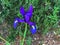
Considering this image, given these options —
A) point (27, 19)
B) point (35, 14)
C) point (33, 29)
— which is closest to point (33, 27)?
point (33, 29)

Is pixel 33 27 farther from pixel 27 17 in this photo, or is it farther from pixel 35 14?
pixel 35 14

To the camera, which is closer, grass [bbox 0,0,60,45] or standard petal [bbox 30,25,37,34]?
standard petal [bbox 30,25,37,34]

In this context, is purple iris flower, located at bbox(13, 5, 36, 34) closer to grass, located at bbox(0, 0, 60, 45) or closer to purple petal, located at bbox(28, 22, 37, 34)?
purple petal, located at bbox(28, 22, 37, 34)

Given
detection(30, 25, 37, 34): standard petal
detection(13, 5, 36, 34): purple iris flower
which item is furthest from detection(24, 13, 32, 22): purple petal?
detection(30, 25, 37, 34): standard petal

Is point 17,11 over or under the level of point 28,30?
over

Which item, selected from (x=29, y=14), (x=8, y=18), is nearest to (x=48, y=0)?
(x=29, y=14)

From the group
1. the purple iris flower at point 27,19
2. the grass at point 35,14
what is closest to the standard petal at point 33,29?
the purple iris flower at point 27,19

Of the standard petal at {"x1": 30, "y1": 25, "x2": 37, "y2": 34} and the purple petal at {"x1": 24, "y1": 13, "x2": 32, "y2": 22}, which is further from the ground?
the purple petal at {"x1": 24, "y1": 13, "x2": 32, "y2": 22}

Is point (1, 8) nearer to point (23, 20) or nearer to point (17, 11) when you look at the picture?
point (17, 11)

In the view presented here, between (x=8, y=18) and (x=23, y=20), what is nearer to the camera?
(x=23, y=20)

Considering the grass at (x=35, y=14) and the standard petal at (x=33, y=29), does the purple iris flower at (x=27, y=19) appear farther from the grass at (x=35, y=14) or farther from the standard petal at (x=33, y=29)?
the grass at (x=35, y=14)

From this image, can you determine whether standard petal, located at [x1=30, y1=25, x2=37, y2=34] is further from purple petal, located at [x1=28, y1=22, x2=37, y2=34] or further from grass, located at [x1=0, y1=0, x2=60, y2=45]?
grass, located at [x1=0, y1=0, x2=60, y2=45]
